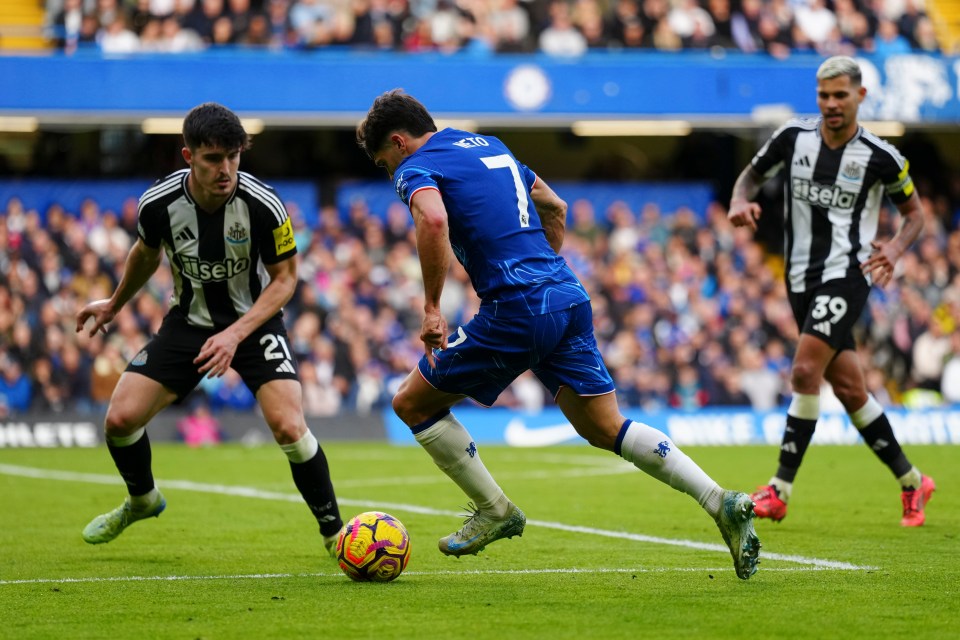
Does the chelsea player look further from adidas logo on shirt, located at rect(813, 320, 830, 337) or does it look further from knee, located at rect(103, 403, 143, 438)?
adidas logo on shirt, located at rect(813, 320, 830, 337)

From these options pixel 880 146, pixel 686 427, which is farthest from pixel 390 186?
pixel 880 146

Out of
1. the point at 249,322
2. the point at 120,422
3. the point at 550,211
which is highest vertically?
the point at 550,211

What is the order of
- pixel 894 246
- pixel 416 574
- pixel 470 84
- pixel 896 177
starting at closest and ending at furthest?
pixel 416 574 → pixel 894 246 → pixel 896 177 → pixel 470 84

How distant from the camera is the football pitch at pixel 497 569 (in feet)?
17.7

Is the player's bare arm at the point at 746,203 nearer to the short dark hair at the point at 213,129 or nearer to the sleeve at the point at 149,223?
the short dark hair at the point at 213,129

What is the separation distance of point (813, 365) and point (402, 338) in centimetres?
1347

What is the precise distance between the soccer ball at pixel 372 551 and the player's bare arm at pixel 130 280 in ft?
6.53

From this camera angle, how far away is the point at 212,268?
24.6ft

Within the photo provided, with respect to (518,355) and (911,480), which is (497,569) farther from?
(911,480)

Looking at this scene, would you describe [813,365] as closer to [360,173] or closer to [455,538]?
[455,538]

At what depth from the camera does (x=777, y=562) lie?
7086mm

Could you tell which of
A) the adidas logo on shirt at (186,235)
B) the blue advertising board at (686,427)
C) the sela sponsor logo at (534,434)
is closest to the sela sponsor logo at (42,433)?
the blue advertising board at (686,427)

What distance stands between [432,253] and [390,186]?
19.6 meters

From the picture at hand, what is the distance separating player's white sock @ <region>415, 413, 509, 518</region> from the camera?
6707 mm
